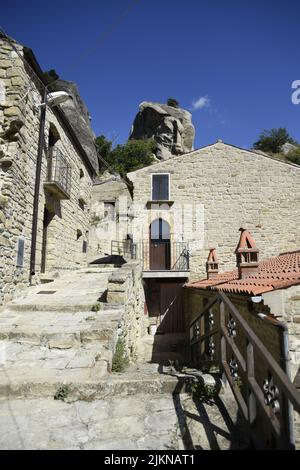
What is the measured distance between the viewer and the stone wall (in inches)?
524

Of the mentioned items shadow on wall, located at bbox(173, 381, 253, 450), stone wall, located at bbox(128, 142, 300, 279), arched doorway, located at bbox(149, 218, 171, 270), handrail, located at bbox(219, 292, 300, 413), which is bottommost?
shadow on wall, located at bbox(173, 381, 253, 450)

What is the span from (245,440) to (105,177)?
2905cm

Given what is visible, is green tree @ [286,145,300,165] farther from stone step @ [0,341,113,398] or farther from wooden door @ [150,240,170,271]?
stone step @ [0,341,113,398]

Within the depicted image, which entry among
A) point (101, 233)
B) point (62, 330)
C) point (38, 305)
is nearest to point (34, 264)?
point (38, 305)

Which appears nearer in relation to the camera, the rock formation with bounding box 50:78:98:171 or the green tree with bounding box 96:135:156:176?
the rock formation with bounding box 50:78:98:171

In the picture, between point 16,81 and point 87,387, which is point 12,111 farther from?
point 87,387

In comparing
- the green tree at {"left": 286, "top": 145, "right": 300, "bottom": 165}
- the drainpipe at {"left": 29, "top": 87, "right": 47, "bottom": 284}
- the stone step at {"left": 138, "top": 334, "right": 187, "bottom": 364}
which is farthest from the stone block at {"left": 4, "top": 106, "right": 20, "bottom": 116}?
the green tree at {"left": 286, "top": 145, "right": 300, "bottom": 165}

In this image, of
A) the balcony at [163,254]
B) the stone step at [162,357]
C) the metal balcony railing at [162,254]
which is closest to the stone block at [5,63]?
the balcony at [163,254]

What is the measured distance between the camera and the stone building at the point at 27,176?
6617 millimetres

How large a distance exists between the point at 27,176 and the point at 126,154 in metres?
24.8

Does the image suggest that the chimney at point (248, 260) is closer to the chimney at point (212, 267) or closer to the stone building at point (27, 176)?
the chimney at point (212, 267)

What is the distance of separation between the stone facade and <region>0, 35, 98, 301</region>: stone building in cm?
1025

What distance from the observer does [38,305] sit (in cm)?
629

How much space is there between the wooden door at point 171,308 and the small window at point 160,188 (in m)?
4.17
